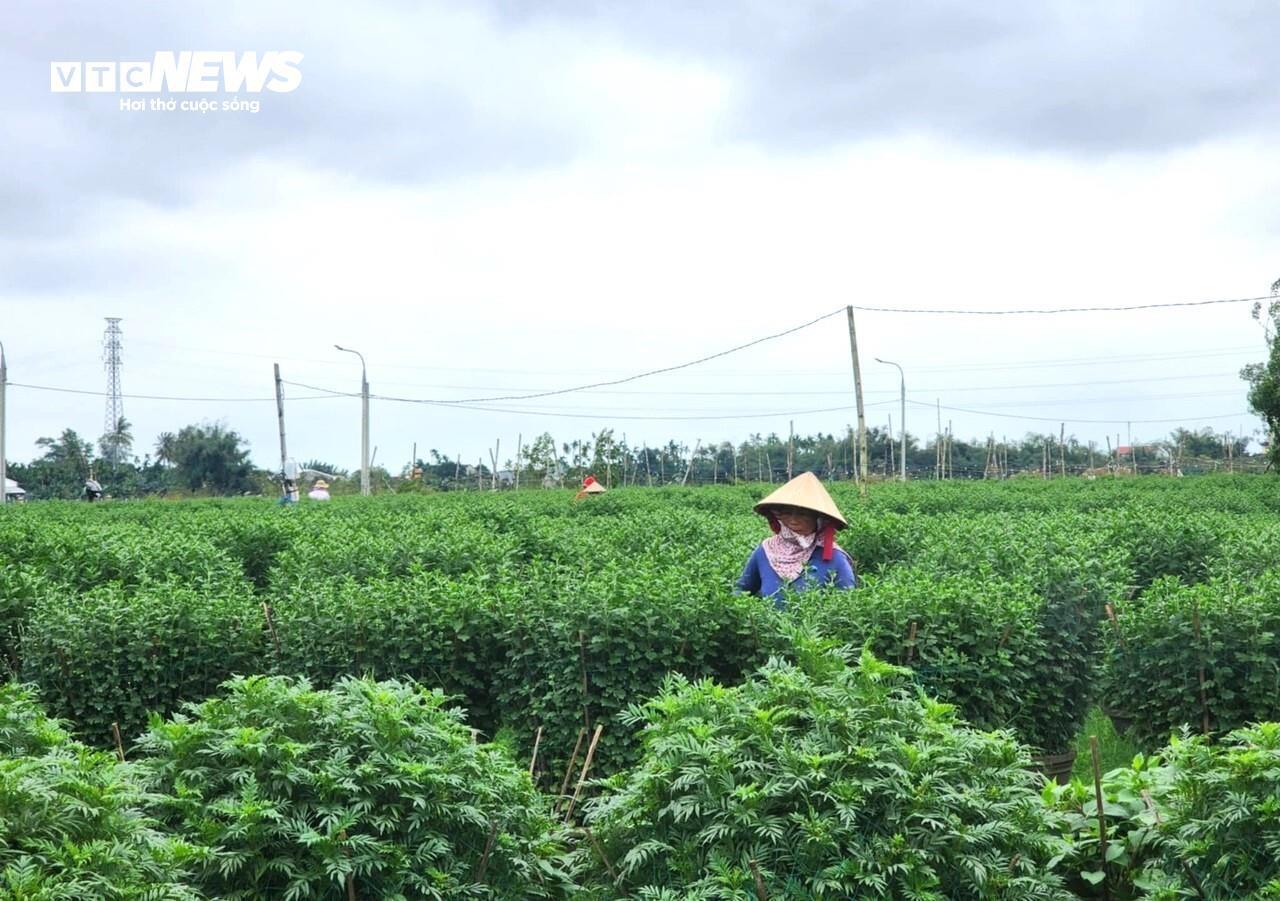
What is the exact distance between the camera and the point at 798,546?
837 cm

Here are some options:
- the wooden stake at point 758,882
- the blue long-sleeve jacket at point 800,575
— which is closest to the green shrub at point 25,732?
the wooden stake at point 758,882

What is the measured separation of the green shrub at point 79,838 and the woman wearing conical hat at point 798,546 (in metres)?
4.66

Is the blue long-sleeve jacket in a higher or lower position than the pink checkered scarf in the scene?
lower

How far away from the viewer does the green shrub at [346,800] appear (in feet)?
13.7

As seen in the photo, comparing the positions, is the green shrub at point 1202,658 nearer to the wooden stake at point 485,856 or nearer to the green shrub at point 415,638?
the green shrub at point 415,638

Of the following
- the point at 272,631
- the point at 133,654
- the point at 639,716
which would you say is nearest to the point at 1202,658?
the point at 639,716

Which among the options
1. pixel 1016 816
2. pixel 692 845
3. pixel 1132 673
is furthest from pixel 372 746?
pixel 1132 673

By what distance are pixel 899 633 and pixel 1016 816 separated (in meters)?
2.57

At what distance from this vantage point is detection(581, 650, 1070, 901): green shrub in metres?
4.05

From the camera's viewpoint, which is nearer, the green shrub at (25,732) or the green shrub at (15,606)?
the green shrub at (25,732)

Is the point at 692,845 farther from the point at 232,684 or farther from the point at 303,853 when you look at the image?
the point at 232,684

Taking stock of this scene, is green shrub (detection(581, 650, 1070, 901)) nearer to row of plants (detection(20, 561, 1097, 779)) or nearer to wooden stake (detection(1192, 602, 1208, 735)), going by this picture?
row of plants (detection(20, 561, 1097, 779))

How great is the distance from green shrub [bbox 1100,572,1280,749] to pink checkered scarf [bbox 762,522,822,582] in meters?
1.88

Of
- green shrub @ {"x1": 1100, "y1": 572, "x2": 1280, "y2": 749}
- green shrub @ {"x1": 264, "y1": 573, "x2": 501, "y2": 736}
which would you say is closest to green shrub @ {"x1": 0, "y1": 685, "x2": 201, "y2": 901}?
green shrub @ {"x1": 264, "y1": 573, "x2": 501, "y2": 736}
